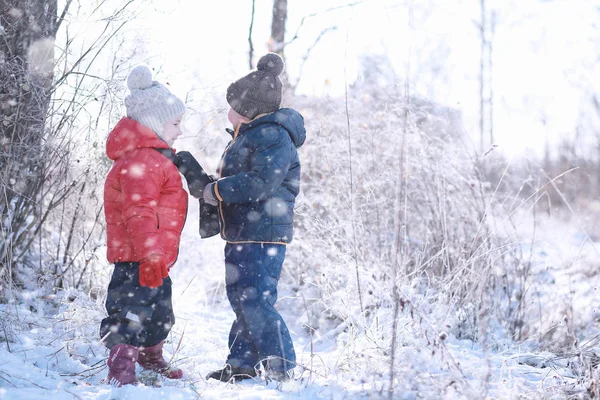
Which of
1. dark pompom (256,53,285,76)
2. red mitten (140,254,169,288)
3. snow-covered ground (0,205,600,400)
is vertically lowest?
snow-covered ground (0,205,600,400)

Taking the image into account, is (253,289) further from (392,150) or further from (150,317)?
(392,150)

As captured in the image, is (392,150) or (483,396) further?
(392,150)

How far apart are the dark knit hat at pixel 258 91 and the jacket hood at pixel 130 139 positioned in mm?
452

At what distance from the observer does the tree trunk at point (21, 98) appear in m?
3.39

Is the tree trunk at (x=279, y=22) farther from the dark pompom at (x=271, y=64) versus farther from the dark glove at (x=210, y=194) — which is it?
the dark glove at (x=210, y=194)

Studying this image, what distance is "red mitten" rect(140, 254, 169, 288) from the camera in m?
2.56

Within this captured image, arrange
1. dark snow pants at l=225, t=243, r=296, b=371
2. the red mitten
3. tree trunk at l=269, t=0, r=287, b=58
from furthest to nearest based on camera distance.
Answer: tree trunk at l=269, t=0, r=287, b=58, dark snow pants at l=225, t=243, r=296, b=371, the red mitten

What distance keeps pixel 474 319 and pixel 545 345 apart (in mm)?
450

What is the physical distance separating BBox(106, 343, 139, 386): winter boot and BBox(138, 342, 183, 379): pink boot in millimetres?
210

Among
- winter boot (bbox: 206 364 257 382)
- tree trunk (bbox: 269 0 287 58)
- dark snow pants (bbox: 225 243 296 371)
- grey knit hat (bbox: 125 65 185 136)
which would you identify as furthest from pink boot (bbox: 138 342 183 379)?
tree trunk (bbox: 269 0 287 58)

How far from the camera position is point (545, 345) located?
3764mm

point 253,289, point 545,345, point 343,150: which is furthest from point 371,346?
point 343,150

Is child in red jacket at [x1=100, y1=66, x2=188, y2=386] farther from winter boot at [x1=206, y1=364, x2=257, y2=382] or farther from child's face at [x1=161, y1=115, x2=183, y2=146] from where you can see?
winter boot at [x1=206, y1=364, x2=257, y2=382]

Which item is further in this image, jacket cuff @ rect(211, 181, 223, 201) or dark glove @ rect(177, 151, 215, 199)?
dark glove @ rect(177, 151, 215, 199)
